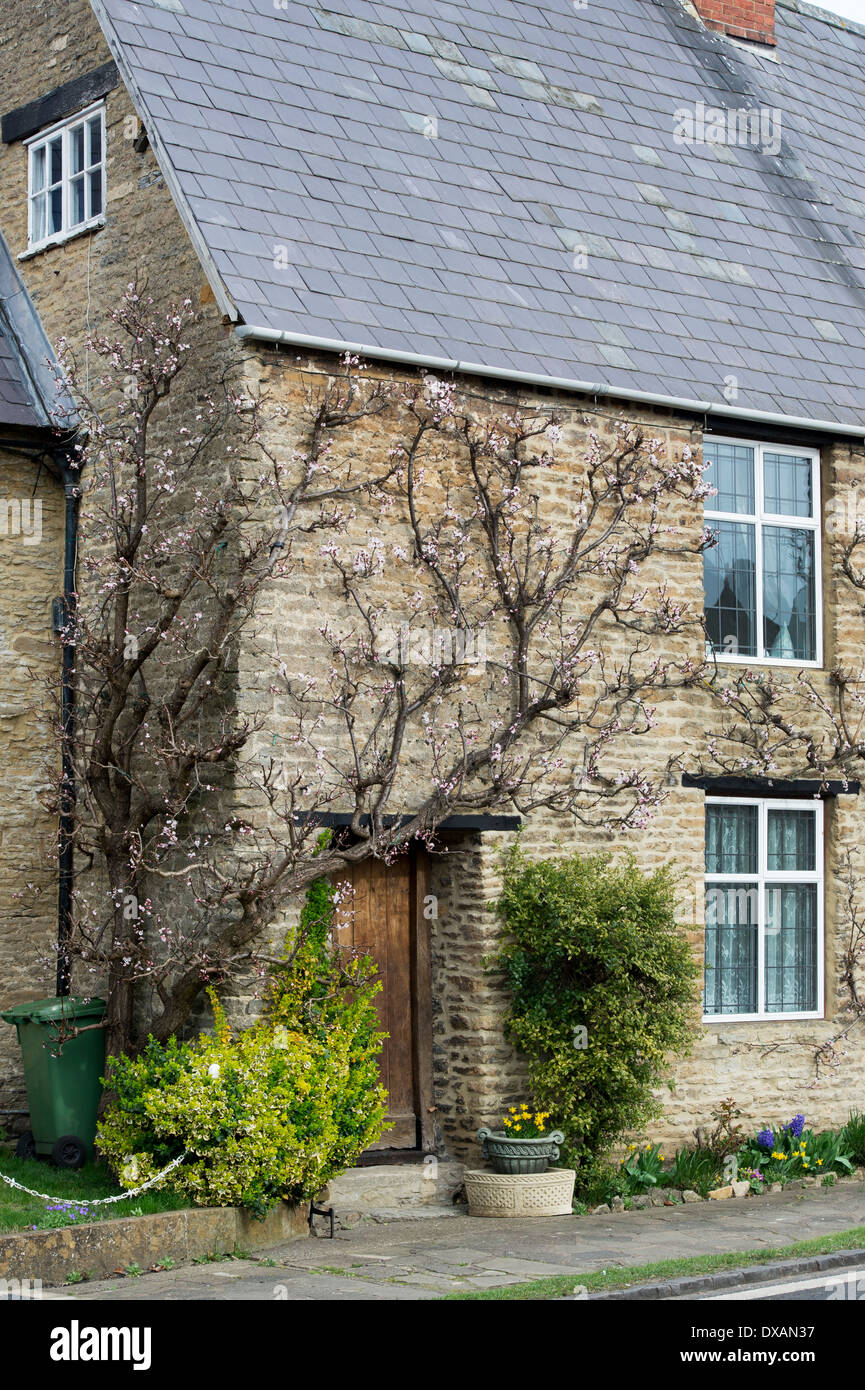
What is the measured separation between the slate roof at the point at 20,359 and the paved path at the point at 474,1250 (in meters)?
6.30

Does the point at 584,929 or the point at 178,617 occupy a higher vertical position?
the point at 178,617

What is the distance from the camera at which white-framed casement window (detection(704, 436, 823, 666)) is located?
530 inches

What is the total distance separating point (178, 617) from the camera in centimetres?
1161

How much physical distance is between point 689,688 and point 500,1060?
321 centimetres

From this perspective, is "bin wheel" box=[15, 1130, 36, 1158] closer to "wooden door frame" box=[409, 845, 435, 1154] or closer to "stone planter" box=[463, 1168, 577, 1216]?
"wooden door frame" box=[409, 845, 435, 1154]

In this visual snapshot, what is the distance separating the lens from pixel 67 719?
1229 centimetres

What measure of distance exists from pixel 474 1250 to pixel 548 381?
5950 mm

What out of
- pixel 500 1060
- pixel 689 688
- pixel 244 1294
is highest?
pixel 689 688

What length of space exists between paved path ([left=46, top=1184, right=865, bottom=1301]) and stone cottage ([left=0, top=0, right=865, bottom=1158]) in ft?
3.71

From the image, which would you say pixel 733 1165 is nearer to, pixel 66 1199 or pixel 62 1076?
pixel 62 1076

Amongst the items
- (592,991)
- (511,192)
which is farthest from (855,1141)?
(511,192)

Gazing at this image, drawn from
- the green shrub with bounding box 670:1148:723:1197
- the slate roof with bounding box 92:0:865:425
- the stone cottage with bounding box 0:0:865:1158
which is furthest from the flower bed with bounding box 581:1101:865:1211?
the slate roof with bounding box 92:0:865:425

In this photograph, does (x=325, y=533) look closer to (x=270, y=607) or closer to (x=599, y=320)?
(x=270, y=607)
